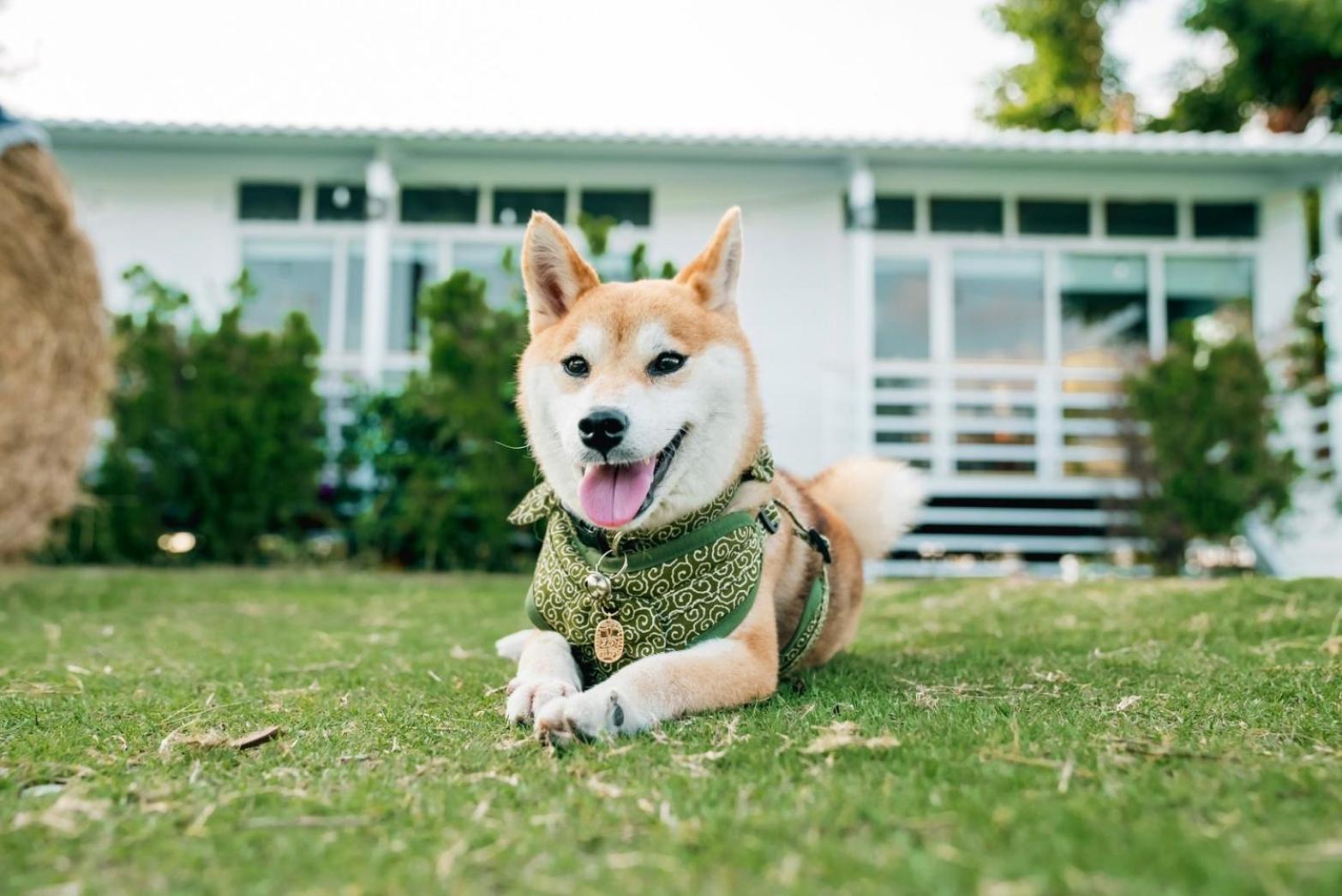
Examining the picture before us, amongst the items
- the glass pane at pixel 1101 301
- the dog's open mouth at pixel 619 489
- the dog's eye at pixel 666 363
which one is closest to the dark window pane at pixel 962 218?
the glass pane at pixel 1101 301

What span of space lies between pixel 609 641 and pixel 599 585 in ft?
0.47

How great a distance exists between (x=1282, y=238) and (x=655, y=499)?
12.2 meters

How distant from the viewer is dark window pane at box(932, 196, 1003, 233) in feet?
39.1

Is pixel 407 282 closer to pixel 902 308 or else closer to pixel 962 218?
pixel 902 308

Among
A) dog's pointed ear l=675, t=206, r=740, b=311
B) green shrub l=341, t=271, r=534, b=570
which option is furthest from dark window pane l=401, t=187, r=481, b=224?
dog's pointed ear l=675, t=206, r=740, b=311

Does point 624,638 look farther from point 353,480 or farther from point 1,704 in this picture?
point 353,480

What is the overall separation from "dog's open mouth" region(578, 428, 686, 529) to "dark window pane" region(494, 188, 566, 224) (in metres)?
9.88

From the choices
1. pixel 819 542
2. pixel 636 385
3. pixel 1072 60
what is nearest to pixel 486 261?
pixel 819 542

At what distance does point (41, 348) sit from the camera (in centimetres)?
618

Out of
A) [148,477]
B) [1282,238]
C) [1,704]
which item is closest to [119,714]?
[1,704]

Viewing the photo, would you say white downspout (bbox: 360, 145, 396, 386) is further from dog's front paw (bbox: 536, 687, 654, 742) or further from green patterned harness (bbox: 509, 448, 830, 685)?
dog's front paw (bbox: 536, 687, 654, 742)

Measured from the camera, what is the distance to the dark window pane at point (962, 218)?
11.9m

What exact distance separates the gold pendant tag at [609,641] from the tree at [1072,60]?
19414 millimetres

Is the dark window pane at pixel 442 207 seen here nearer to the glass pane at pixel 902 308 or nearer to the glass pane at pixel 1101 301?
the glass pane at pixel 902 308
